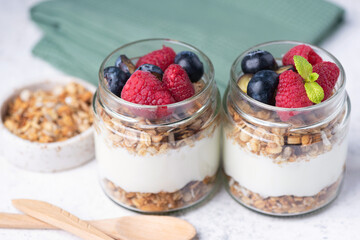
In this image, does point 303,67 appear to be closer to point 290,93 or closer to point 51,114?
point 290,93

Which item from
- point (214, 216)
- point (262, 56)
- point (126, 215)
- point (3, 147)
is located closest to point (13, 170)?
point (3, 147)

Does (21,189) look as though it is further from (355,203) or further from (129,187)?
(355,203)

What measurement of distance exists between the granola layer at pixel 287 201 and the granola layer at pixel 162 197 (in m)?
0.09

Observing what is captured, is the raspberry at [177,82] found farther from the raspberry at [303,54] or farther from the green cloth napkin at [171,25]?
the green cloth napkin at [171,25]

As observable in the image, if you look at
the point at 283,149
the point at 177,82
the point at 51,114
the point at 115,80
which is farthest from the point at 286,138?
the point at 51,114

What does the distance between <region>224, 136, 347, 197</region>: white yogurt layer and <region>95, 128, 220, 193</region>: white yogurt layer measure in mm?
65

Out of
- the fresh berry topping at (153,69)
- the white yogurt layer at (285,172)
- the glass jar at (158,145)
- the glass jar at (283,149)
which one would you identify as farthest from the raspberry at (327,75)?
the fresh berry topping at (153,69)

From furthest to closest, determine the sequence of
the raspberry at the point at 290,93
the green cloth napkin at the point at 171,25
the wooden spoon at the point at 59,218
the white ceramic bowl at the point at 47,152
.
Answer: the green cloth napkin at the point at 171,25 → the white ceramic bowl at the point at 47,152 → the wooden spoon at the point at 59,218 → the raspberry at the point at 290,93

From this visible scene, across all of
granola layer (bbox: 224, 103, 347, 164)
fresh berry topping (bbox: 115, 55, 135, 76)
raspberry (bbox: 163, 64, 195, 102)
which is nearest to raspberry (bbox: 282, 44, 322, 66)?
granola layer (bbox: 224, 103, 347, 164)

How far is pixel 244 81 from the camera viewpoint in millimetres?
1294

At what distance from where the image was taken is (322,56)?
1.36 metres

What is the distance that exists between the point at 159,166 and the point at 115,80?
8.5 inches

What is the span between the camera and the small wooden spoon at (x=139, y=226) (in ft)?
4.24

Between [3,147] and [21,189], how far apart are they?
13 cm
